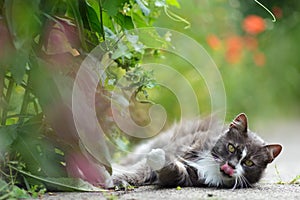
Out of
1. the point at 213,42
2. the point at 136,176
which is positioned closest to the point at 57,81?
the point at 136,176

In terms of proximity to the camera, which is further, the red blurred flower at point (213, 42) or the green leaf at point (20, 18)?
the red blurred flower at point (213, 42)

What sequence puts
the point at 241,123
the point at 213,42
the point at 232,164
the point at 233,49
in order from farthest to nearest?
the point at 233,49, the point at 213,42, the point at 241,123, the point at 232,164

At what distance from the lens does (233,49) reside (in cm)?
546

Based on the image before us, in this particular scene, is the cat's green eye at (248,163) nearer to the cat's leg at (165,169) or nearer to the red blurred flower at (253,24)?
the cat's leg at (165,169)

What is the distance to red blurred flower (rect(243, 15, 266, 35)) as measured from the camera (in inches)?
219

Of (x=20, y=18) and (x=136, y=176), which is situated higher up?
(x=20, y=18)

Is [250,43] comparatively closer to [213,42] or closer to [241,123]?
[213,42]

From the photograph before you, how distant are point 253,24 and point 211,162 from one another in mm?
3493

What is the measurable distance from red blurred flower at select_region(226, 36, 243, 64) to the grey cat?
2957 mm

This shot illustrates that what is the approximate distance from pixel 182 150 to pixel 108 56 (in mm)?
537

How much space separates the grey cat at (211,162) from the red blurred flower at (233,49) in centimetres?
296

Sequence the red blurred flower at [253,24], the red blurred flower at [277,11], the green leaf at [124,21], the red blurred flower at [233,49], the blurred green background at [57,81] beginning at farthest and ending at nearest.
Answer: the red blurred flower at [277,11]
the red blurred flower at [253,24]
the red blurred flower at [233,49]
the green leaf at [124,21]
the blurred green background at [57,81]

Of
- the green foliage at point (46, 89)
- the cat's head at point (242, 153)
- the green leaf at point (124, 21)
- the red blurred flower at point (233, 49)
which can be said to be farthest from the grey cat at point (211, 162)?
the red blurred flower at point (233, 49)

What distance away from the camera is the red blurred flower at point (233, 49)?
538 centimetres
